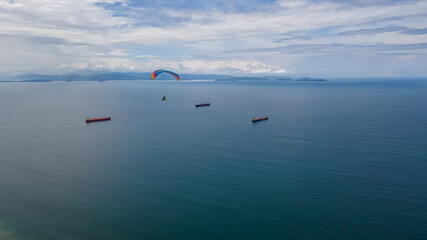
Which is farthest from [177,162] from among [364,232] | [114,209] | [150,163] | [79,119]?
[79,119]

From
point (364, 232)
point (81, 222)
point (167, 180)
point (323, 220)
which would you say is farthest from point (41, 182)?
point (364, 232)

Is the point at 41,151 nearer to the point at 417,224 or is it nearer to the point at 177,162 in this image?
the point at 177,162

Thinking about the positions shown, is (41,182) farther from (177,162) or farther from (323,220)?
(323,220)

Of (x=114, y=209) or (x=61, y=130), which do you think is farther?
(x=61, y=130)

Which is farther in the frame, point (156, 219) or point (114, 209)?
point (114, 209)

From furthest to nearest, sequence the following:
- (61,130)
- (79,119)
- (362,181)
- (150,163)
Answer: (79,119) < (61,130) < (150,163) < (362,181)

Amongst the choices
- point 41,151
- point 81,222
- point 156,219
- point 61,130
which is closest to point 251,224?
point 156,219

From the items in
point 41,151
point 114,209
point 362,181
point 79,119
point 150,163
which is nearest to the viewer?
point 114,209

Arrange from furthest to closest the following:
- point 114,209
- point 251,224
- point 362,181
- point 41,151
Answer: point 41,151 → point 362,181 → point 114,209 → point 251,224

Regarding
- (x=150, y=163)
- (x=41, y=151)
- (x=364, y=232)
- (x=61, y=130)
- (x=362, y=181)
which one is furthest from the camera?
(x=61, y=130)
